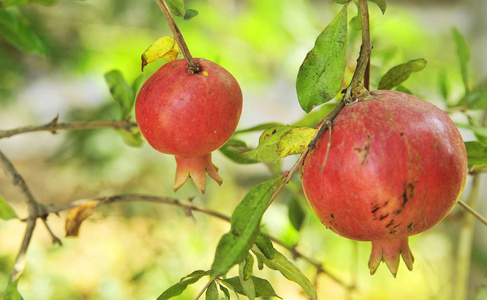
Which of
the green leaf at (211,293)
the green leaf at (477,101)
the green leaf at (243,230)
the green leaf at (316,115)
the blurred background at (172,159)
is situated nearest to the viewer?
the green leaf at (243,230)

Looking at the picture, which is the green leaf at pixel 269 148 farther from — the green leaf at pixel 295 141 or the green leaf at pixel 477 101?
the green leaf at pixel 477 101

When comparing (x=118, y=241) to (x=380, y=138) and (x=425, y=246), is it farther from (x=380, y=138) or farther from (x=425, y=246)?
(x=380, y=138)

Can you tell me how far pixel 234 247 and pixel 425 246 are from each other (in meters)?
1.59

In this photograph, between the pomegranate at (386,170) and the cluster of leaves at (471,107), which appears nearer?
the pomegranate at (386,170)

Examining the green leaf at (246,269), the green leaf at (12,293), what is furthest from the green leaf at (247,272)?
the green leaf at (12,293)

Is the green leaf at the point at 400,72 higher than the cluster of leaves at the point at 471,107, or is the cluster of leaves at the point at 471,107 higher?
the green leaf at the point at 400,72

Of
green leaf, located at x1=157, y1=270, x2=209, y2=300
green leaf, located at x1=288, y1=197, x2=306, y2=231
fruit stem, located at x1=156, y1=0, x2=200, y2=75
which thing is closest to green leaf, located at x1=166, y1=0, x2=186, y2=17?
fruit stem, located at x1=156, y1=0, x2=200, y2=75

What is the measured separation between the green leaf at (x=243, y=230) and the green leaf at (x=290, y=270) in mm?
86

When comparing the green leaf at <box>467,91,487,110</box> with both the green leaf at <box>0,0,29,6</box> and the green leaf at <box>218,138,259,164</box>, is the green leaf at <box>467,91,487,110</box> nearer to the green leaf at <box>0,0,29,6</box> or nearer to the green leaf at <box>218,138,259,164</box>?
the green leaf at <box>218,138,259,164</box>

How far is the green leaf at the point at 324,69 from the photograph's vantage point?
38 cm

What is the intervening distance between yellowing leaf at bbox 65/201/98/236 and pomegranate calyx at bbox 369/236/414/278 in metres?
0.34

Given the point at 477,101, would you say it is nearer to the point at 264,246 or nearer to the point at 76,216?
the point at 264,246

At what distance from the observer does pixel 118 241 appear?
213 centimetres

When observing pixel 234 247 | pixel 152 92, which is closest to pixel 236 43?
pixel 152 92
